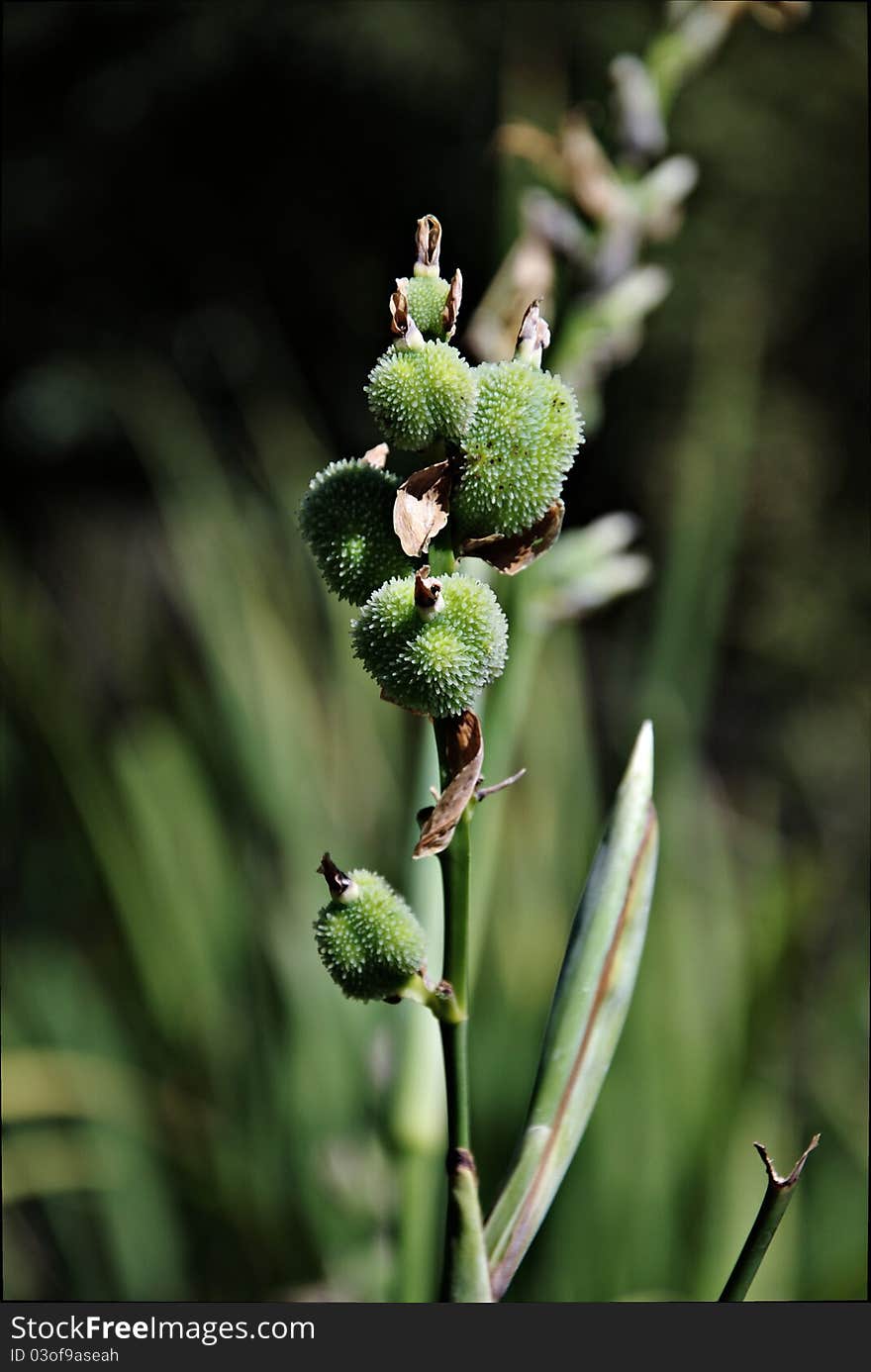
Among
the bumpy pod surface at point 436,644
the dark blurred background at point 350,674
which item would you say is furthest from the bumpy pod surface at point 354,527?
the dark blurred background at point 350,674

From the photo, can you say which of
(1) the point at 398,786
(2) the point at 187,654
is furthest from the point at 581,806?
(2) the point at 187,654

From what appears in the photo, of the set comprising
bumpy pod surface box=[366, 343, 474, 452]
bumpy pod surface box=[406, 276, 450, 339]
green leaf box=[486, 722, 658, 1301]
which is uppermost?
bumpy pod surface box=[406, 276, 450, 339]

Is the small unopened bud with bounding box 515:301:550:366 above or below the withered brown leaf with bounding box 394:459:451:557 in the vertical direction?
above

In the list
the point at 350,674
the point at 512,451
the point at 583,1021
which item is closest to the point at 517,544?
the point at 512,451

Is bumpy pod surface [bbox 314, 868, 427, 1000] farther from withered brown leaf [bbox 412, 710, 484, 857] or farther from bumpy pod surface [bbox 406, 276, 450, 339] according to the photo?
bumpy pod surface [bbox 406, 276, 450, 339]

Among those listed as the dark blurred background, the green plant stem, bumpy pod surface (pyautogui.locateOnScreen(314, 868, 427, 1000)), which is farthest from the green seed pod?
the dark blurred background

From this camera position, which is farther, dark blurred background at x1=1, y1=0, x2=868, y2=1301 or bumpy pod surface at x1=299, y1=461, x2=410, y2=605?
dark blurred background at x1=1, y1=0, x2=868, y2=1301

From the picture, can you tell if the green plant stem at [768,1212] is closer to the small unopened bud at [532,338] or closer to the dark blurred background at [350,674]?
the small unopened bud at [532,338]

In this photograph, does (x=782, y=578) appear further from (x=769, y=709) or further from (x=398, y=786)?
(x=398, y=786)
